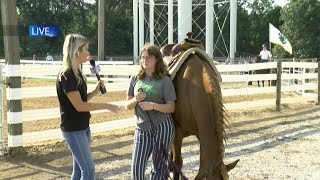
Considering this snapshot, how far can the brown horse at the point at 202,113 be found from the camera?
3395 millimetres

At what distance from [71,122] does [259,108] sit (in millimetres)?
8780

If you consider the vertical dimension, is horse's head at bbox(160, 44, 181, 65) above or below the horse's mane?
above

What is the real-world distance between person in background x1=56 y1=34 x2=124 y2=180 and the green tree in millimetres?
46558

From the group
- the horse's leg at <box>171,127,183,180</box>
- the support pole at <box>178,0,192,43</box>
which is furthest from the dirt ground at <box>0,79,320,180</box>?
the support pole at <box>178,0,192,43</box>

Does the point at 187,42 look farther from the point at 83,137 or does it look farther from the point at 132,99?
the point at 83,137

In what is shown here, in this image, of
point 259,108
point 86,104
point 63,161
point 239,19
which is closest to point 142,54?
point 86,104

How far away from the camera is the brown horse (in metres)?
3.39

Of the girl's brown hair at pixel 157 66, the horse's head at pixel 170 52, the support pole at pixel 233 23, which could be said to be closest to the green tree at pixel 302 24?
the support pole at pixel 233 23

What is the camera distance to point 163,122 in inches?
153

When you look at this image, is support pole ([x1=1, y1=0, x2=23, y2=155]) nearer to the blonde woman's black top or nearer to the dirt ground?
the dirt ground

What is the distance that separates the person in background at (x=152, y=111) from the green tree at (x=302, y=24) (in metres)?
46.2

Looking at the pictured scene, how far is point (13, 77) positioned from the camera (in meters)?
6.40

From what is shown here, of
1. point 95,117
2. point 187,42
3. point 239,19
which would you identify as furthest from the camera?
point 239,19

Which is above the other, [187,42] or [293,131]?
[187,42]
